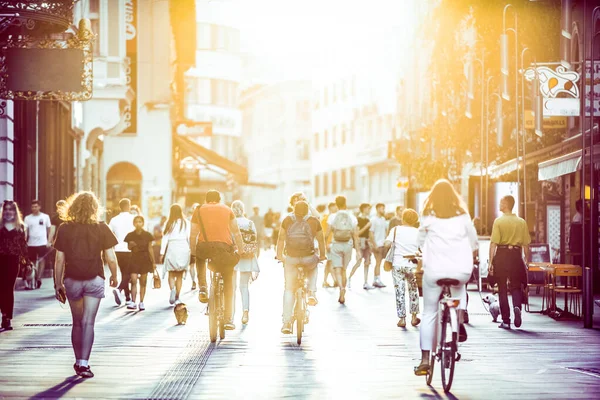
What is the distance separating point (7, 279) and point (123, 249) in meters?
4.55

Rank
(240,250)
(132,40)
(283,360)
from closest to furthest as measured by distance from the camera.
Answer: (283,360), (240,250), (132,40)

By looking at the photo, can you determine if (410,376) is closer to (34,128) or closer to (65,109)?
(34,128)

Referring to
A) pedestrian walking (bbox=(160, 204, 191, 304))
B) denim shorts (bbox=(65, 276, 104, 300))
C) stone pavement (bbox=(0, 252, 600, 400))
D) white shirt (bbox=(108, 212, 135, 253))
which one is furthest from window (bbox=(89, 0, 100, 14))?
denim shorts (bbox=(65, 276, 104, 300))

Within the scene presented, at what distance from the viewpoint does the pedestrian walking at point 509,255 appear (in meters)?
16.7

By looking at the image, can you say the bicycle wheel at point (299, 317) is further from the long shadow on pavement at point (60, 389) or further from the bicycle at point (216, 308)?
the long shadow on pavement at point (60, 389)

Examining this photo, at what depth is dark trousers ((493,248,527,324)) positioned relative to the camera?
1675cm

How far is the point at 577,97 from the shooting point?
A: 2022 cm

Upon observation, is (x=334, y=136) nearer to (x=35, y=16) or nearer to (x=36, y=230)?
(x=36, y=230)

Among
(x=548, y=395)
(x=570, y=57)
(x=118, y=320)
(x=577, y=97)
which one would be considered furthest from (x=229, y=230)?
(x=570, y=57)

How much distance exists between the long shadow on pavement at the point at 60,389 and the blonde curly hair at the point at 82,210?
4.57 ft

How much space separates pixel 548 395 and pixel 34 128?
Result: 812 inches

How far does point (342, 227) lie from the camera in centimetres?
2253

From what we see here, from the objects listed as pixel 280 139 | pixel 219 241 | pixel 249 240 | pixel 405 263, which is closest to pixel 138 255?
pixel 249 240

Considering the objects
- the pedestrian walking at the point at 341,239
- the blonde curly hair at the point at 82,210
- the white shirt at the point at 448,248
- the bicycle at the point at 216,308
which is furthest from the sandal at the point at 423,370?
the pedestrian walking at the point at 341,239
